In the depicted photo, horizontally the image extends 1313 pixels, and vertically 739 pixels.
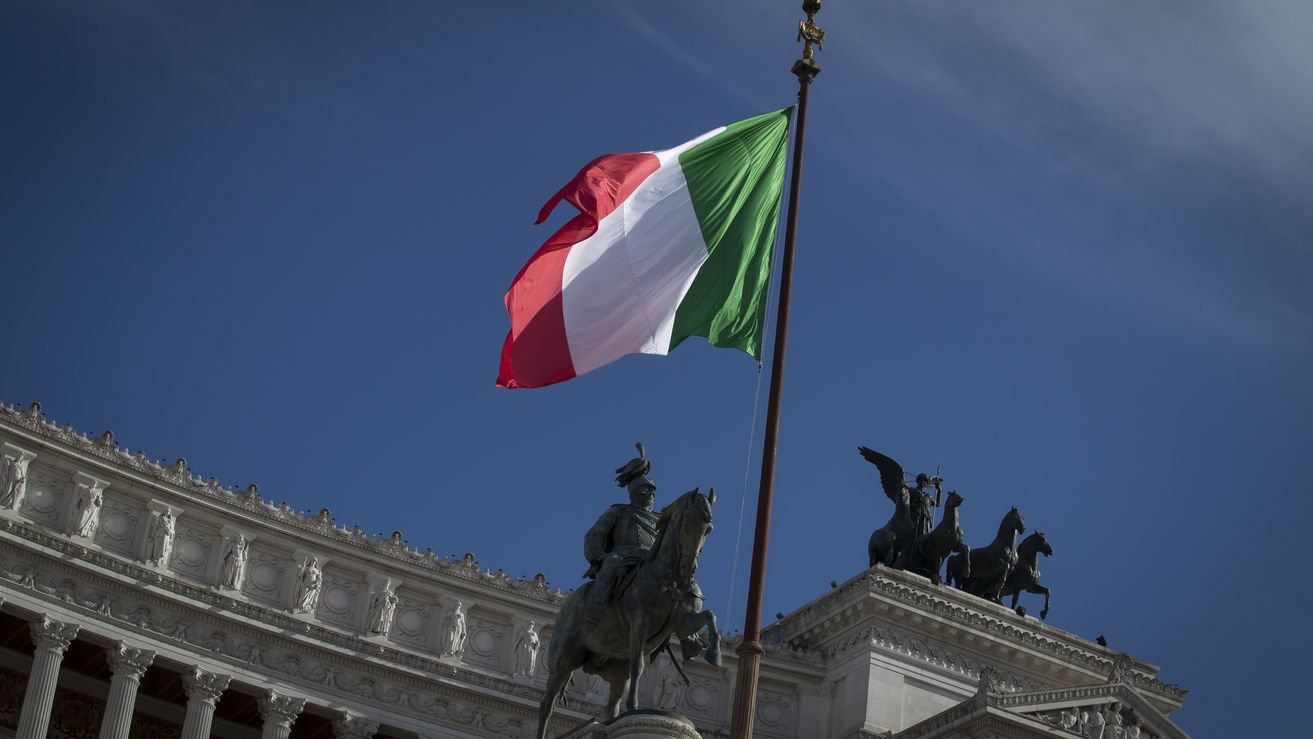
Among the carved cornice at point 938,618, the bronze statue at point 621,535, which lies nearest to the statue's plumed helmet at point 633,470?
the bronze statue at point 621,535

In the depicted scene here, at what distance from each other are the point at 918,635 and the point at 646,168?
82.4 feet

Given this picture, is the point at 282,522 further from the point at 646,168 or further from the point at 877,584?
the point at 646,168

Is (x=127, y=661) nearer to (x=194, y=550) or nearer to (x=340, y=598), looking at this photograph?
(x=194, y=550)

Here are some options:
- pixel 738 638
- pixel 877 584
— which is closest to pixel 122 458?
pixel 738 638

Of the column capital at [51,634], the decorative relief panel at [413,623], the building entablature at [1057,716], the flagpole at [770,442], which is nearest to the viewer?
the flagpole at [770,442]

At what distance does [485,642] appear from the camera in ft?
138

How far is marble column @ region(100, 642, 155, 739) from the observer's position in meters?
35.9

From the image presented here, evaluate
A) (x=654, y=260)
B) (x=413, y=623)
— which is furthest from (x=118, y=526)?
(x=654, y=260)

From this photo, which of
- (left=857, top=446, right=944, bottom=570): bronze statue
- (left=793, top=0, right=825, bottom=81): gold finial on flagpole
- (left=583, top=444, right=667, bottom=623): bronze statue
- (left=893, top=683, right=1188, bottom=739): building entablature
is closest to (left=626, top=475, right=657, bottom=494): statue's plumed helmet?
(left=583, top=444, right=667, bottom=623): bronze statue

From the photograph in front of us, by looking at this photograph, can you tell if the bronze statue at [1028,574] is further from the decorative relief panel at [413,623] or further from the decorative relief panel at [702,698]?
the decorative relief panel at [413,623]

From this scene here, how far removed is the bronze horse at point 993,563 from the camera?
48719 mm

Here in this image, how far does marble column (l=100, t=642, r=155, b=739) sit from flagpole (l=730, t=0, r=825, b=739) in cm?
1894

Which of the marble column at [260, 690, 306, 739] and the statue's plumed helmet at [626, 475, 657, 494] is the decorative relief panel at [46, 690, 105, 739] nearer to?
the marble column at [260, 690, 306, 739]

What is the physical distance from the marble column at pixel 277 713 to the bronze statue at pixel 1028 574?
1936cm
